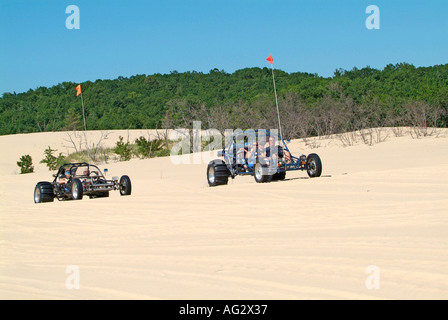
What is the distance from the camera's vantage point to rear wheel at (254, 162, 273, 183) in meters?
14.9

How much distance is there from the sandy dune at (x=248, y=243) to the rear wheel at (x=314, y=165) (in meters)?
1.02

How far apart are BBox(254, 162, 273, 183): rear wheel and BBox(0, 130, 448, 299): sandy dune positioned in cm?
85

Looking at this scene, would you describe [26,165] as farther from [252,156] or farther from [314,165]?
[314,165]

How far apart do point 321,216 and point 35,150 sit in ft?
140

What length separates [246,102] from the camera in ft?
148

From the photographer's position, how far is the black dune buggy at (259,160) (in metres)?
14.9

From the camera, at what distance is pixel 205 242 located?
7188 mm

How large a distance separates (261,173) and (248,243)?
26.6 ft

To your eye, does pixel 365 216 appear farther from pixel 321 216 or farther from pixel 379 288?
pixel 379 288

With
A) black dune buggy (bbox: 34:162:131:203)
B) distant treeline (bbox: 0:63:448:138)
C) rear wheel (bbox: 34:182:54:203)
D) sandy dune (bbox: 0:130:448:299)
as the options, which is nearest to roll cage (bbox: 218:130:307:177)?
sandy dune (bbox: 0:130:448:299)

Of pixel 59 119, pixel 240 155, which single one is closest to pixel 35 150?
pixel 59 119

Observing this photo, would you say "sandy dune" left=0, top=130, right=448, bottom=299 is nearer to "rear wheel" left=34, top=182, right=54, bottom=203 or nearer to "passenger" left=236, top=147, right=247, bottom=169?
"passenger" left=236, top=147, right=247, bottom=169

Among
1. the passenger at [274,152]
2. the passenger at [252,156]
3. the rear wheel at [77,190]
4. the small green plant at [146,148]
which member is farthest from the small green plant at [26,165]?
the passenger at [274,152]

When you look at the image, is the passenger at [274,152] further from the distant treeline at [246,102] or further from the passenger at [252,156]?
the distant treeline at [246,102]
